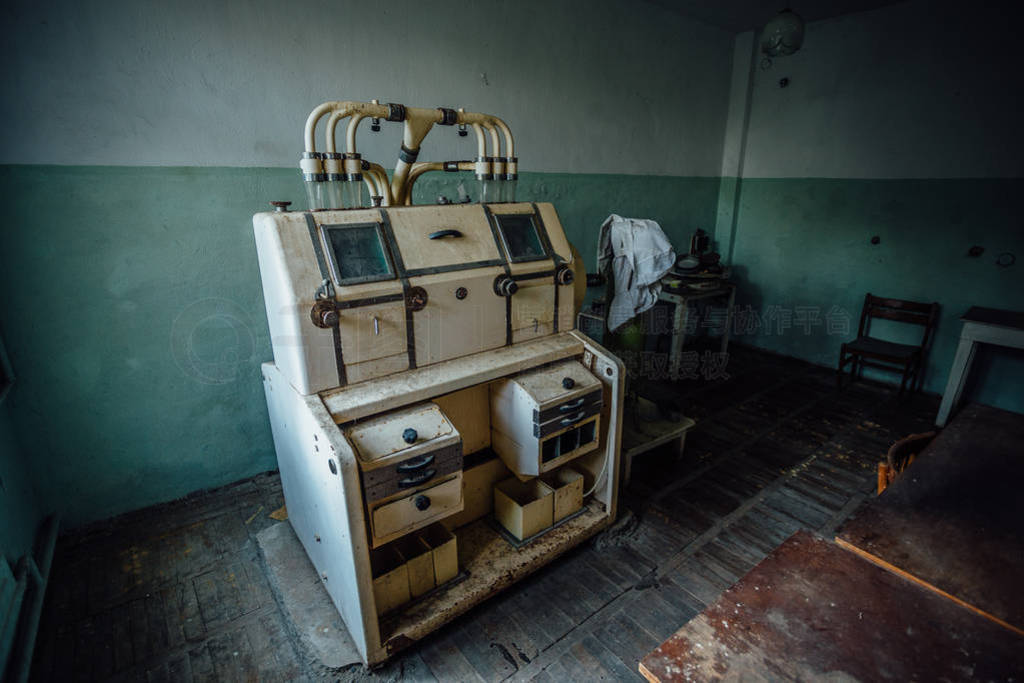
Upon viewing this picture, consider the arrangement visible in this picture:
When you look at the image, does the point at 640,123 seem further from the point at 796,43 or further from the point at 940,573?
the point at 940,573

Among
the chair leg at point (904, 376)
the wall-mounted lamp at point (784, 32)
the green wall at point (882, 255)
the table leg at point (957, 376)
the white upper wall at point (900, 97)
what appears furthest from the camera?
the chair leg at point (904, 376)

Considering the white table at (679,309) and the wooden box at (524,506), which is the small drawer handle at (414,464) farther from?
the white table at (679,309)

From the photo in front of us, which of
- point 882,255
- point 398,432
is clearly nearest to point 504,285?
point 398,432

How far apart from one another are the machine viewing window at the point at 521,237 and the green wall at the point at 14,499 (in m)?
2.45

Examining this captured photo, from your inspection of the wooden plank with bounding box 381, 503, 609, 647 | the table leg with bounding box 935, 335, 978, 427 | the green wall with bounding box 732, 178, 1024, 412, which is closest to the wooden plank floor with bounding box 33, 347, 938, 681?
the wooden plank with bounding box 381, 503, 609, 647

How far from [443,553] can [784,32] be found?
12.4ft

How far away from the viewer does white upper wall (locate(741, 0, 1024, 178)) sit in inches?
147

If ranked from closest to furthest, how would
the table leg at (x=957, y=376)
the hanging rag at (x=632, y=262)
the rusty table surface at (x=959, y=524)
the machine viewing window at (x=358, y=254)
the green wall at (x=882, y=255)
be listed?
the rusty table surface at (x=959, y=524)
the machine viewing window at (x=358, y=254)
the hanging rag at (x=632, y=262)
the table leg at (x=957, y=376)
the green wall at (x=882, y=255)

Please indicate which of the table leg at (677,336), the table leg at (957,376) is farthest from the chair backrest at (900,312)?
the table leg at (677,336)

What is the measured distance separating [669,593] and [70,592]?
282cm

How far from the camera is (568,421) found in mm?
2242

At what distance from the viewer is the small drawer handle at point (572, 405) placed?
2195 millimetres

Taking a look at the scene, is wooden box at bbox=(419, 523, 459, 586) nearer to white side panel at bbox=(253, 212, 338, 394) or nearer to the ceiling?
white side panel at bbox=(253, 212, 338, 394)

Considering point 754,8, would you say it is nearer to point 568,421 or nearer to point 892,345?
point 892,345
